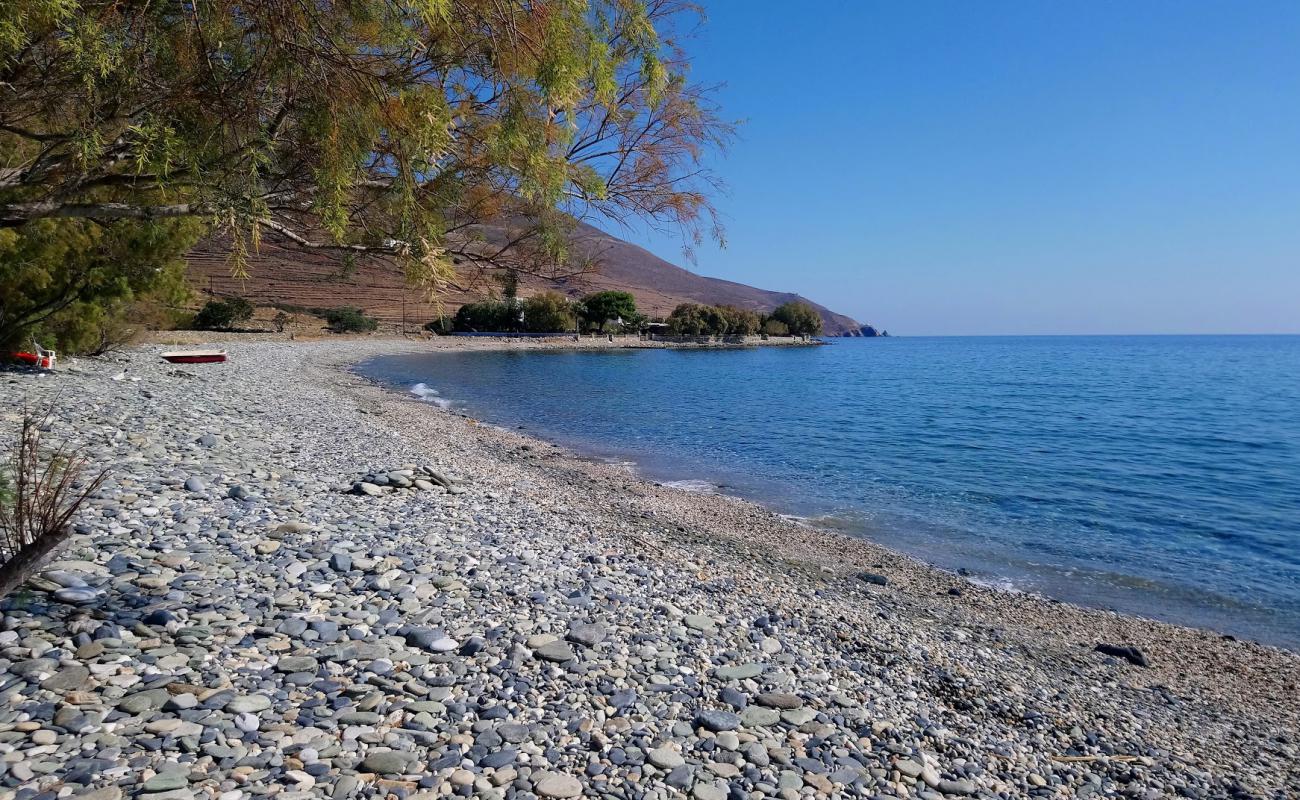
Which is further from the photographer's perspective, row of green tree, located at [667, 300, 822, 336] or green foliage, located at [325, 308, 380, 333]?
row of green tree, located at [667, 300, 822, 336]

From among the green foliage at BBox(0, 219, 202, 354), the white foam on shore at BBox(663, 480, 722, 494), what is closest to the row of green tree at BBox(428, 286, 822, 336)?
the green foliage at BBox(0, 219, 202, 354)

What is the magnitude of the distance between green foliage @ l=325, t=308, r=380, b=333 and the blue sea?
48440mm

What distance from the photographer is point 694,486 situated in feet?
51.3

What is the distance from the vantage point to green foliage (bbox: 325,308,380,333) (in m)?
86.2

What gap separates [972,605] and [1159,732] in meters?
3.02

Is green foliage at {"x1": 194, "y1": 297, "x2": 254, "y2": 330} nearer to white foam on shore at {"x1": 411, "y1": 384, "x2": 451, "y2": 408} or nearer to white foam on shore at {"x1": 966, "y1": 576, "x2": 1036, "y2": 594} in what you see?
white foam on shore at {"x1": 411, "y1": 384, "x2": 451, "y2": 408}

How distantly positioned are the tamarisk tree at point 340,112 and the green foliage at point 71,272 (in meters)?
12.5

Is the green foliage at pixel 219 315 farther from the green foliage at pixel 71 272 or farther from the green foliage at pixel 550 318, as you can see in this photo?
the green foliage at pixel 71 272

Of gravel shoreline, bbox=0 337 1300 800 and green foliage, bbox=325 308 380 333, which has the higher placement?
green foliage, bbox=325 308 380 333

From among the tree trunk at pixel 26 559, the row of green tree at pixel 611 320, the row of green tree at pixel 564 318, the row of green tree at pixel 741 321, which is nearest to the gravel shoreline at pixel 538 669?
the tree trunk at pixel 26 559

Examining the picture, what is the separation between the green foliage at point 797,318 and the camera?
171 metres

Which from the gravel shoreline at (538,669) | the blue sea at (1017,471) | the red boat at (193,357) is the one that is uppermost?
the red boat at (193,357)

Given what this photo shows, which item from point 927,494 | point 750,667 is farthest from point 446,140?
point 927,494

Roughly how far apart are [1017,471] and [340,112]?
19.0m
